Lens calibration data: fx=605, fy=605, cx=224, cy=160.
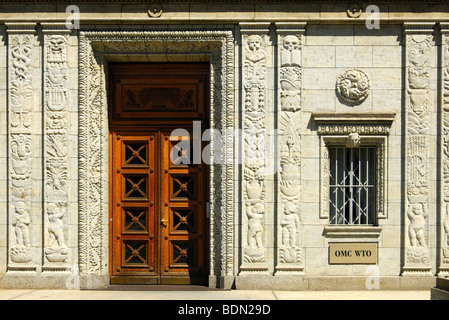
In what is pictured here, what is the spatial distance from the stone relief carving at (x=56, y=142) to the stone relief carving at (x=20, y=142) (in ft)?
1.02

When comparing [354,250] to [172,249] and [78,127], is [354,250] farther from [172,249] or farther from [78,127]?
[78,127]

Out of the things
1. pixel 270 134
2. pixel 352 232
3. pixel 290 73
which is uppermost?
pixel 290 73

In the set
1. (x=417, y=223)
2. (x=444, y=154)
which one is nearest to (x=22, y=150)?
(x=417, y=223)

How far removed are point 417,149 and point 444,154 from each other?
1.69ft

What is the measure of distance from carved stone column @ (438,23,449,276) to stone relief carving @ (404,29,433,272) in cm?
24

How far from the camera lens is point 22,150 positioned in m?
11.4

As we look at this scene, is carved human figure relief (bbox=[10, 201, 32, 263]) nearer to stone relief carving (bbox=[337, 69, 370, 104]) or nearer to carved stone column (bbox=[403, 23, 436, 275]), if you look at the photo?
stone relief carving (bbox=[337, 69, 370, 104])

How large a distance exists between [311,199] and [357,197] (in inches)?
37.9

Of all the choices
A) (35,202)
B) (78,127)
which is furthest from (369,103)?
(35,202)

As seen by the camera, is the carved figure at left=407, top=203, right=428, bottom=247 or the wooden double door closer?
the carved figure at left=407, top=203, right=428, bottom=247

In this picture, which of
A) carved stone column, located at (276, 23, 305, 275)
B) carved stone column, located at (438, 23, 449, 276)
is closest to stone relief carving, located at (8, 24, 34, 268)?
carved stone column, located at (276, 23, 305, 275)

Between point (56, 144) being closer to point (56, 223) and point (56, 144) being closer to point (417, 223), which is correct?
point (56, 223)

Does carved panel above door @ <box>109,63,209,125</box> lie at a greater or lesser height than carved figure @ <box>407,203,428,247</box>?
greater

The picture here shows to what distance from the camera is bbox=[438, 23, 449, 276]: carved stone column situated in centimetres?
1131
